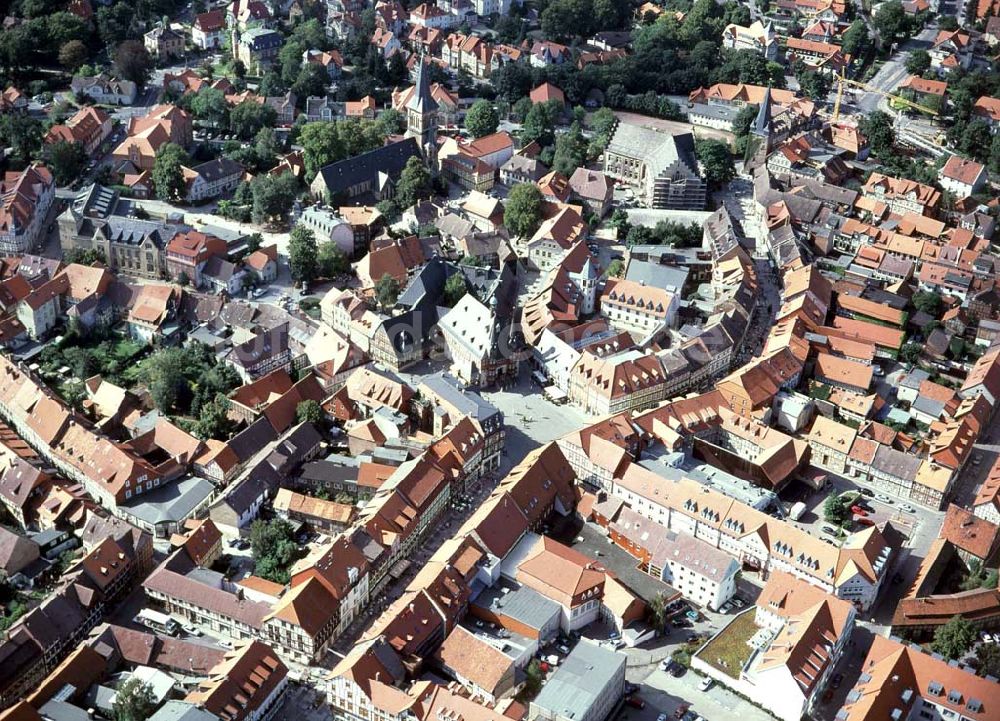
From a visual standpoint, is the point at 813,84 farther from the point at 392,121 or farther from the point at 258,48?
the point at 258,48

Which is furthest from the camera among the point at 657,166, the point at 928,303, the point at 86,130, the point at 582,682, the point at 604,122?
the point at 604,122

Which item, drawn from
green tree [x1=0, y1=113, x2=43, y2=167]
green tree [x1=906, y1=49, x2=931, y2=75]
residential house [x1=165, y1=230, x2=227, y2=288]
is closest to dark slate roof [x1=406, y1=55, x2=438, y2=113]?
residential house [x1=165, y1=230, x2=227, y2=288]

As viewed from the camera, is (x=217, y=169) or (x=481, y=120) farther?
(x=481, y=120)

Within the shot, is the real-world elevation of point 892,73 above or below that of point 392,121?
above

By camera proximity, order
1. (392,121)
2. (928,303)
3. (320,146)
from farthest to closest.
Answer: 1. (392,121)
2. (320,146)
3. (928,303)

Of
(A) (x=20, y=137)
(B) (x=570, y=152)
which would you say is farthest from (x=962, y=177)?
(A) (x=20, y=137)

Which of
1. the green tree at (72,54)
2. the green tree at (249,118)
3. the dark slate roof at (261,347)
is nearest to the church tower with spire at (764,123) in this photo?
the green tree at (249,118)

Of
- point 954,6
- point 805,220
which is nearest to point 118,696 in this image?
point 805,220

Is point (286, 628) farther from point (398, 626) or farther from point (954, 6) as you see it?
point (954, 6)
